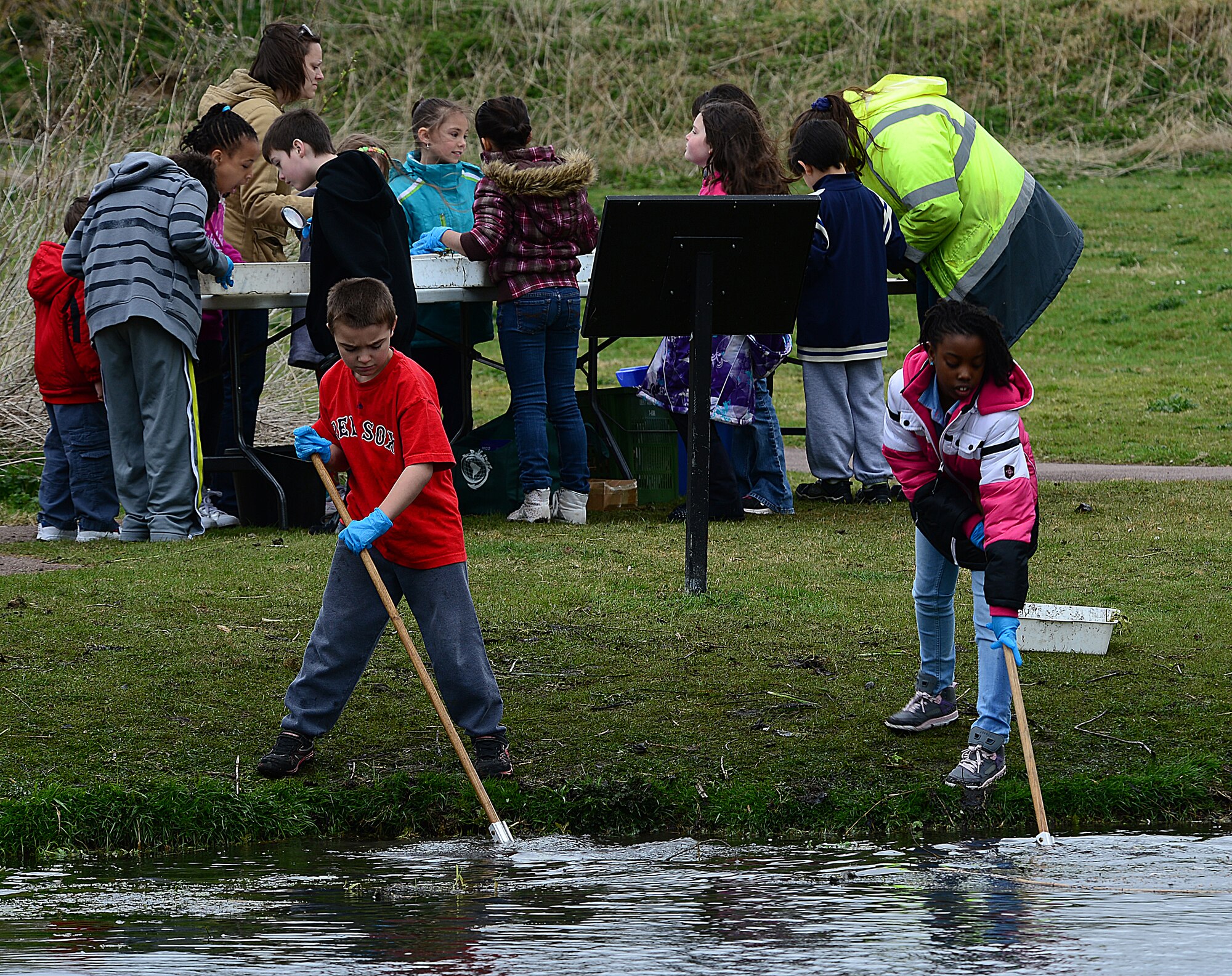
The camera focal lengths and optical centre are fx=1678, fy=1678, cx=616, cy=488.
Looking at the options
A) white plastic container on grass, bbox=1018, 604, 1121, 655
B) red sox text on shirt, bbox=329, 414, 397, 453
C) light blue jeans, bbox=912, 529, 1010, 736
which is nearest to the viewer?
red sox text on shirt, bbox=329, 414, 397, 453

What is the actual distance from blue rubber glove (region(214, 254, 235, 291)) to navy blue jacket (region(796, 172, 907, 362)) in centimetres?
299

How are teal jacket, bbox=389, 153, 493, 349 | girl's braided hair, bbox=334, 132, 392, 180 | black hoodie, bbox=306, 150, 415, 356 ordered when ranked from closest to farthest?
black hoodie, bbox=306, 150, 415, 356 → girl's braided hair, bbox=334, 132, 392, 180 → teal jacket, bbox=389, 153, 493, 349

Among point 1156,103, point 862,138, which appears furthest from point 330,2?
point 862,138

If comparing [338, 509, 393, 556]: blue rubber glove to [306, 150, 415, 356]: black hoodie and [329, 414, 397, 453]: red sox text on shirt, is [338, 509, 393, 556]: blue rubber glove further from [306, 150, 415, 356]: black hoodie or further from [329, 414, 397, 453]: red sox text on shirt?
[306, 150, 415, 356]: black hoodie

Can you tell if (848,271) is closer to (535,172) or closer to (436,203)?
(535,172)

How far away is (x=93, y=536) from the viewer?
880cm

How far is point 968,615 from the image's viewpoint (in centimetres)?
708

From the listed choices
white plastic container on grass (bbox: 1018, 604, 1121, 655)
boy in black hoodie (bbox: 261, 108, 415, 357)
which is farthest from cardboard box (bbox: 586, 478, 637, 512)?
white plastic container on grass (bbox: 1018, 604, 1121, 655)

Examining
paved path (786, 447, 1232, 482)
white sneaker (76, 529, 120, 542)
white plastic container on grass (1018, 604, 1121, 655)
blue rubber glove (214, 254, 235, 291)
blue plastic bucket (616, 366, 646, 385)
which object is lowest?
white plastic container on grass (1018, 604, 1121, 655)

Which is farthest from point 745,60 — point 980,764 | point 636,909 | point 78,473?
Answer: point 636,909

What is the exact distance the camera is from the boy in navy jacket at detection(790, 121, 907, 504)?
29.5ft

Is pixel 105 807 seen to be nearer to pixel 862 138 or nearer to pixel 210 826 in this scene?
pixel 210 826

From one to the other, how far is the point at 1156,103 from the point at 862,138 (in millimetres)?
17490

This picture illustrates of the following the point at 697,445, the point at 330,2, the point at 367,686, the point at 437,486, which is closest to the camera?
the point at 437,486
